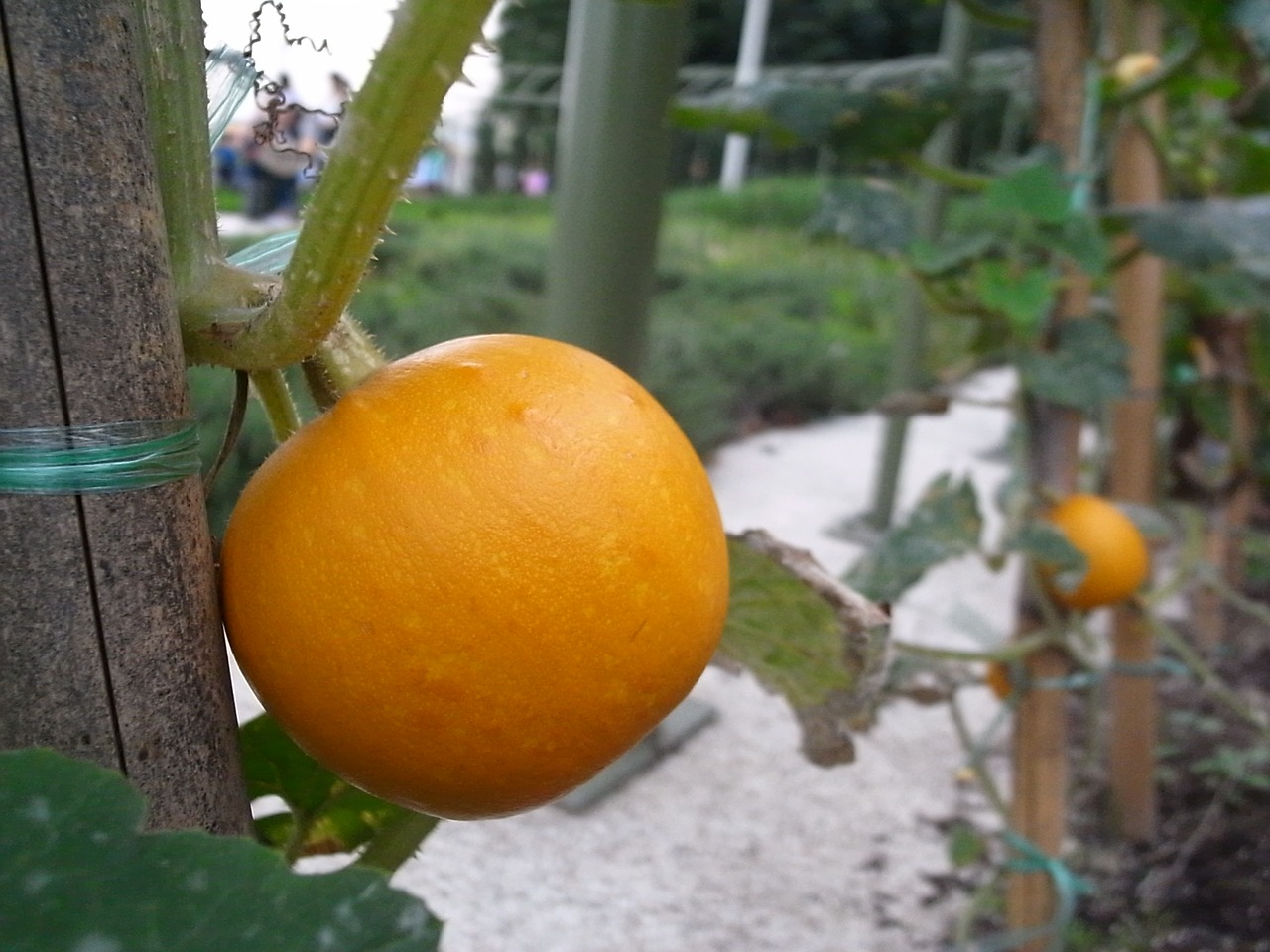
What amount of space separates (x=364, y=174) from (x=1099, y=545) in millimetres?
928

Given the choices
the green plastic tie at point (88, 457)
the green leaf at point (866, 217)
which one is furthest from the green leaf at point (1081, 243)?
the green plastic tie at point (88, 457)

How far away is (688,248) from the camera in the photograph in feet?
19.6

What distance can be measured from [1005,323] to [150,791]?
0.95 m

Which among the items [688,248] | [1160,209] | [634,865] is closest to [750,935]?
[634,865]

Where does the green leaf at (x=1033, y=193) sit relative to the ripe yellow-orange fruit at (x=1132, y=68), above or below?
below

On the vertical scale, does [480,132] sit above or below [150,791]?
below

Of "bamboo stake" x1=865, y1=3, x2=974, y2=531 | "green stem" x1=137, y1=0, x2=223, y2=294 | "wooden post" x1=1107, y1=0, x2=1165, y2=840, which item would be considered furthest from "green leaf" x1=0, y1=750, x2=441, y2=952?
"bamboo stake" x1=865, y1=3, x2=974, y2=531

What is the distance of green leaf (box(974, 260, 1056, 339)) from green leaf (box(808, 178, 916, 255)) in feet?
0.31

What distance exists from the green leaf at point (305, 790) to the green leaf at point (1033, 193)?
0.74 metres

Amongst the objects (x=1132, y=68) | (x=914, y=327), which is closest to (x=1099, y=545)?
(x=1132, y=68)

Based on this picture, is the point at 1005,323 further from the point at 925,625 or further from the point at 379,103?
the point at 925,625

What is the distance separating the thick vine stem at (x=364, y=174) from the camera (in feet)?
0.80

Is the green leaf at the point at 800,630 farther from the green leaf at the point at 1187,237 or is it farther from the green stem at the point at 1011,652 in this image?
the green leaf at the point at 1187,237

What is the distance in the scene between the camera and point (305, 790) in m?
0.43
